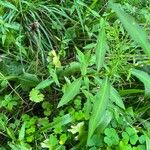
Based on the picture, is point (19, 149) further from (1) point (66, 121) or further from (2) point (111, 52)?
(2) point (111, 52)

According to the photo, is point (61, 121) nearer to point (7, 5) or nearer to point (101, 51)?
point (101, 51)

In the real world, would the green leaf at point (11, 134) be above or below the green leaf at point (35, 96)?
below

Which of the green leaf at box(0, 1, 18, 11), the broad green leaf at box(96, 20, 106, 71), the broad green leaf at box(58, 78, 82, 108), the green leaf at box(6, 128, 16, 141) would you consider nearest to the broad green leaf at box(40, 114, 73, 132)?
the green leaf at box(6, 128, 16, 141)

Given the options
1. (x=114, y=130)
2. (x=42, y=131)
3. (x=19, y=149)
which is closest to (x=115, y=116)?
(x=114, y=130)

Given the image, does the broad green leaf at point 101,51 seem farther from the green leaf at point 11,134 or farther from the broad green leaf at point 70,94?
the green leaf at point 11,134

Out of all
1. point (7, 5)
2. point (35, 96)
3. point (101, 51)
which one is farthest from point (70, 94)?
point (7, 5)

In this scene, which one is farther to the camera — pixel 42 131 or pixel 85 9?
pixel 85 9

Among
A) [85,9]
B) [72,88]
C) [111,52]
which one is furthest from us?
[85,9]

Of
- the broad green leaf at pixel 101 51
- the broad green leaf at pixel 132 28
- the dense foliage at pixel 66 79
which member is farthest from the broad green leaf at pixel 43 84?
the broad green leaf at pixel 132 28

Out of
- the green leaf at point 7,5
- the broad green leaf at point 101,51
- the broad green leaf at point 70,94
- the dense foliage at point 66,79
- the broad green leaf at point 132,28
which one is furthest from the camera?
the green leaf at point 7,5
